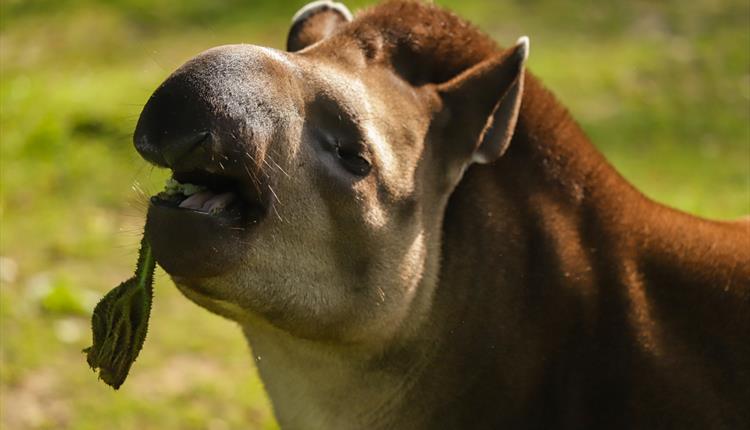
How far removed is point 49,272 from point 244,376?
1.42 metres

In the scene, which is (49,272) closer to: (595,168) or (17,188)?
(17,188)

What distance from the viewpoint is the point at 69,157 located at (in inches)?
326

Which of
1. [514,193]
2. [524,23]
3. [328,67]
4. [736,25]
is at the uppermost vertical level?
[736,25]

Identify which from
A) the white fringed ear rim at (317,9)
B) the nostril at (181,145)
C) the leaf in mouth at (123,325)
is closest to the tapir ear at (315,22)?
the white fringed ear rim at (317,9)

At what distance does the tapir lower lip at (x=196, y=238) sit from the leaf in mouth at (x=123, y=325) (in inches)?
17.1

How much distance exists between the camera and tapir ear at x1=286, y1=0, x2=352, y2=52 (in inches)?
150

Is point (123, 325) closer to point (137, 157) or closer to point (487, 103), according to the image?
point (487, 103)

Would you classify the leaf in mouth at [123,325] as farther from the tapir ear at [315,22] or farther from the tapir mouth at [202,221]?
the tapir ear at [315,22]

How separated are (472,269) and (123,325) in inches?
38.9

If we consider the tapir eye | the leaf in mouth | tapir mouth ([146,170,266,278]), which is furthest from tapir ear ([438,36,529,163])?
the leaf in mouth

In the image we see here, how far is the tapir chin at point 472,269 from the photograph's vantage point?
3.35m

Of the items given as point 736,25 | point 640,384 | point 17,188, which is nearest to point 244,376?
point 17,188

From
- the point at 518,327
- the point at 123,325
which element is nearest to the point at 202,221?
the point at 123,325

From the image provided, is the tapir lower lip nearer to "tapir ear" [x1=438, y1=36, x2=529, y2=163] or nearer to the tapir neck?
the tapir neck
